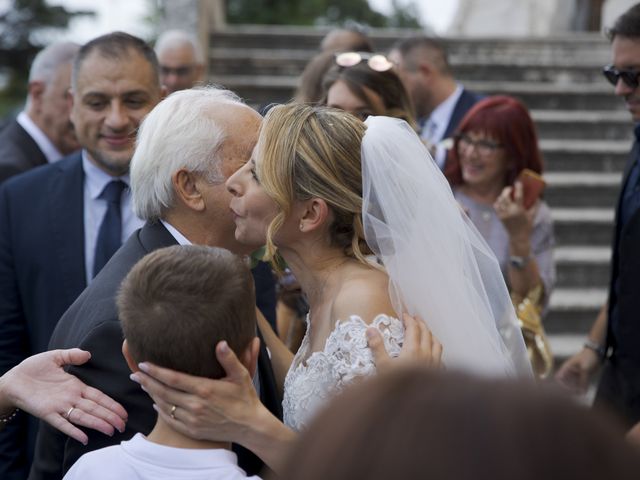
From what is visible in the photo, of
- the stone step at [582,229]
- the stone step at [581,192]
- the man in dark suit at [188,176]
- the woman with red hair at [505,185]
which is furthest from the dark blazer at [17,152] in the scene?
the stone step at [581,192]

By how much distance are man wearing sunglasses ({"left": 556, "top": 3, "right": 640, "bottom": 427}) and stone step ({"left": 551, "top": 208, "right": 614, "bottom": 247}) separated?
3.75 metres

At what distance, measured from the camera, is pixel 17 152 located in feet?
18.4

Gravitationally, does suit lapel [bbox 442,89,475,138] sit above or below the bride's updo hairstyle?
below

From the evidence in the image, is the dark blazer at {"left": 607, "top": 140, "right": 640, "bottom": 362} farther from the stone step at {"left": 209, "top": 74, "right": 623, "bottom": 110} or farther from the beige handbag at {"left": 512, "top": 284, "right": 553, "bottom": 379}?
the stone step at {"left": 209, "top": 74, "right": 623, "bottom": 110}

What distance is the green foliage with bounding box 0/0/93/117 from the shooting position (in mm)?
16672

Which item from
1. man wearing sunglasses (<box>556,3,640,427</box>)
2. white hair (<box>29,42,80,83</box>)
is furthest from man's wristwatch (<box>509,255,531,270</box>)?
white hair (<box>29,42,80,83</box>)

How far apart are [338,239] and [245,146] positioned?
490 millimetres

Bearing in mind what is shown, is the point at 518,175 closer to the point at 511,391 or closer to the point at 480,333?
the point at 480,333

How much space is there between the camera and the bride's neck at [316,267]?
267 centimetres

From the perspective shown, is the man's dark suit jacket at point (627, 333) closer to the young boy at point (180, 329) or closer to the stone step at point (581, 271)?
the young boy at point (180, 329)

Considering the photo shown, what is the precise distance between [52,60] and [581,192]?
515cm

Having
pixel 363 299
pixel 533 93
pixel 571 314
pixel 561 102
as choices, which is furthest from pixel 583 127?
pixel 363 299

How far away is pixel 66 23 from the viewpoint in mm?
16844

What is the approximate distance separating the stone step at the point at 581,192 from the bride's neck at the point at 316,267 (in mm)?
6378
